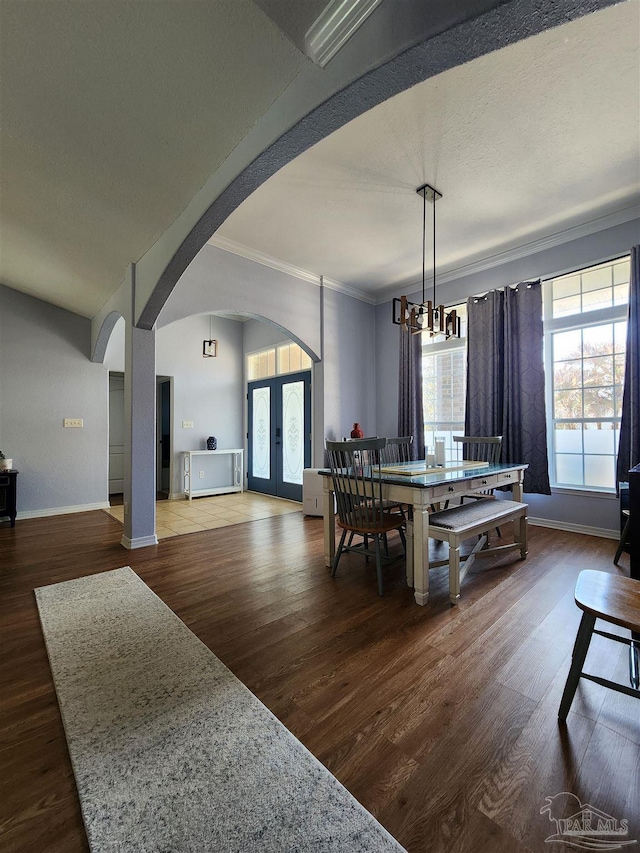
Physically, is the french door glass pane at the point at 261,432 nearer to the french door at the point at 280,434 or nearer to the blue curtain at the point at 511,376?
the french door at the point at 280,434

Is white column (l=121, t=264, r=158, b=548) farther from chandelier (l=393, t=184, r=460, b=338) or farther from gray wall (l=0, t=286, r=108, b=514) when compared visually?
chandelier (l=393, t=184, r=460, b=338)

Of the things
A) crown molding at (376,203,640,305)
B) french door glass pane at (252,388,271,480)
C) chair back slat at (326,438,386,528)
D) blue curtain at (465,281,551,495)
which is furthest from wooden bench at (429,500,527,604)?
french door glass pane at (252,388,271,480)

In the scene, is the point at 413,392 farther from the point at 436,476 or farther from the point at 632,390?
the point at 436,476

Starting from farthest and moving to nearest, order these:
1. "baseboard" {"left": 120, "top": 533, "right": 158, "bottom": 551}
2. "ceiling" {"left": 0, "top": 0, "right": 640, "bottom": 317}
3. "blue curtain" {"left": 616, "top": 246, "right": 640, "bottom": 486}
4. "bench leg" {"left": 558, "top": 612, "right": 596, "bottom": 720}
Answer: "baseboard" {"left": 120, "top": 533, "right": 158, "bottom": 551} → "blue curtain" {"left": 616, "top": 246, "right": 640, "bottom": 486} → "ceiling" {"left": 0, "top": 0, "right": 640, "bottom": 317} → "bench leg" {"left": 558, "top": 612, "right": 596, "bottom": 720}

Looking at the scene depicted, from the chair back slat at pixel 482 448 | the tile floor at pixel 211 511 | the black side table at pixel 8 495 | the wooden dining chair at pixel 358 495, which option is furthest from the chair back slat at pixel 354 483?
the black side table at pixel 8 495

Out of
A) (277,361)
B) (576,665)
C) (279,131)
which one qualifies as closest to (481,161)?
(279,131)

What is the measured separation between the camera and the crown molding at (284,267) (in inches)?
164

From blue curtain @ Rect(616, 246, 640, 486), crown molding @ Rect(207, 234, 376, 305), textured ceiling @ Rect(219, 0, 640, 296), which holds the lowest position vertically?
blue curtain @ Rect(616, 246, 640, 486)

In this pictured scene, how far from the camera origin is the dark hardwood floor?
1.12m

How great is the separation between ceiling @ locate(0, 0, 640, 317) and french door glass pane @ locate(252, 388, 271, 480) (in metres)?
2.96

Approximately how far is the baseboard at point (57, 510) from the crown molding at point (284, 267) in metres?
4.16

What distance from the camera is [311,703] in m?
1.55

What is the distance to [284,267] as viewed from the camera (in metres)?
4.74

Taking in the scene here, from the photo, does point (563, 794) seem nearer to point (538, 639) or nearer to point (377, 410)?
point (538, 639)
